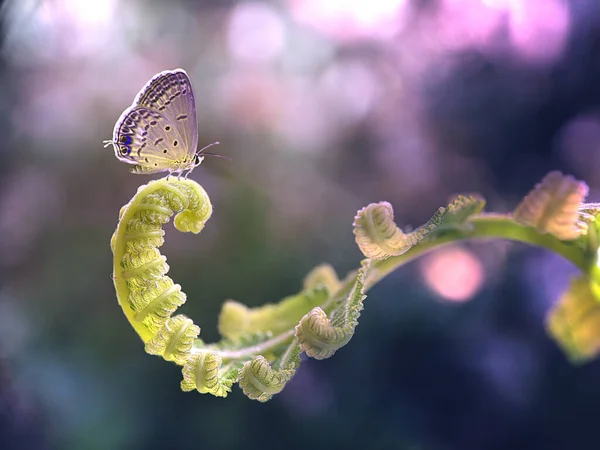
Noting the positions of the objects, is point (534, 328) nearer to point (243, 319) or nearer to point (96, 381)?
point (243, 319)

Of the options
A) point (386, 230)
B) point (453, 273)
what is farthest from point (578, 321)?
point (453, 273)

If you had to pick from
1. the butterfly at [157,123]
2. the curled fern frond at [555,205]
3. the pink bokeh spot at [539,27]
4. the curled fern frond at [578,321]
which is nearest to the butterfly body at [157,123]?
the butterfly at [157,123]

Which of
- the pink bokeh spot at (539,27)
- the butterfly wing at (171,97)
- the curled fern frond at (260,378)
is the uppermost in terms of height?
the pink bokeh spot at (539,27)

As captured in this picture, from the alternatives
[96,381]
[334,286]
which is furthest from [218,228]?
[334,286]

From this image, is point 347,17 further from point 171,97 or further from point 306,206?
point 171,97

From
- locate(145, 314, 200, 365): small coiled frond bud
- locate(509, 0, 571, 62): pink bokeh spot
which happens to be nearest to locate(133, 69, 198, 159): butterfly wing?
locate(145, 314, 200, 365): small coiled frond bud

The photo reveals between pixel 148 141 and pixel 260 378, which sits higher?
pixel 148 141

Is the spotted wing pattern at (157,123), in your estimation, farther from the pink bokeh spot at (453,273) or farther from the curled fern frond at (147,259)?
the pink bokeh spot at (453,273)
